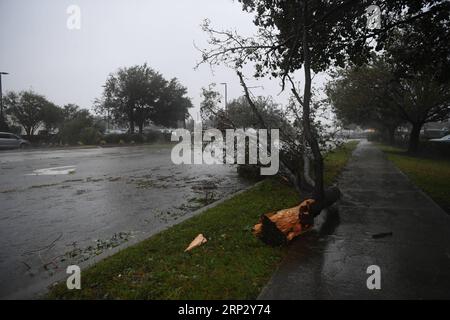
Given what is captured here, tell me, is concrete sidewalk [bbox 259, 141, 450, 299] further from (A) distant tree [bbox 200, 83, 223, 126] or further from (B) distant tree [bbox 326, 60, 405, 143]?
(B) distant tree [bbox 326, 60, 405, 143]

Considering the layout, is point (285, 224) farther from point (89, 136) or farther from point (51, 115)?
point (51, 115)

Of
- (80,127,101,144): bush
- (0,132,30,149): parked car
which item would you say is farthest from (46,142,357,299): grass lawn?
(80,127,101,144): bush

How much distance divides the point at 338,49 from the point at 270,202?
489 cm

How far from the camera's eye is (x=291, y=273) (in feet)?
12.4

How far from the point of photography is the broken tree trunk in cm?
477

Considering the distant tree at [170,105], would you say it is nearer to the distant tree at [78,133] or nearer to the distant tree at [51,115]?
the distant tree at [78,133]

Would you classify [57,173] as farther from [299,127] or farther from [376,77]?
[376,77]

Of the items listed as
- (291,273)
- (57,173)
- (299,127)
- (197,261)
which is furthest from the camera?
(57,173)

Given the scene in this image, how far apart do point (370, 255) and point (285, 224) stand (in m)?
1.24

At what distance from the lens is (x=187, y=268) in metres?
3.92

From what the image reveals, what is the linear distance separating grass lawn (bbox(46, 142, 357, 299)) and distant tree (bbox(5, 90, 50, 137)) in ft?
159

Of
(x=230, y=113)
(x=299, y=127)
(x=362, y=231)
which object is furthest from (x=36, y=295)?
(x=299, y=127)

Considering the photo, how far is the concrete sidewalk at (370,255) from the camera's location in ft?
11.0

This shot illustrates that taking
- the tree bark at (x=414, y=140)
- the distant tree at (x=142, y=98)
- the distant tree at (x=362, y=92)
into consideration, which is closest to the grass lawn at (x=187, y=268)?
the distant tree at (x=362, y=92)
